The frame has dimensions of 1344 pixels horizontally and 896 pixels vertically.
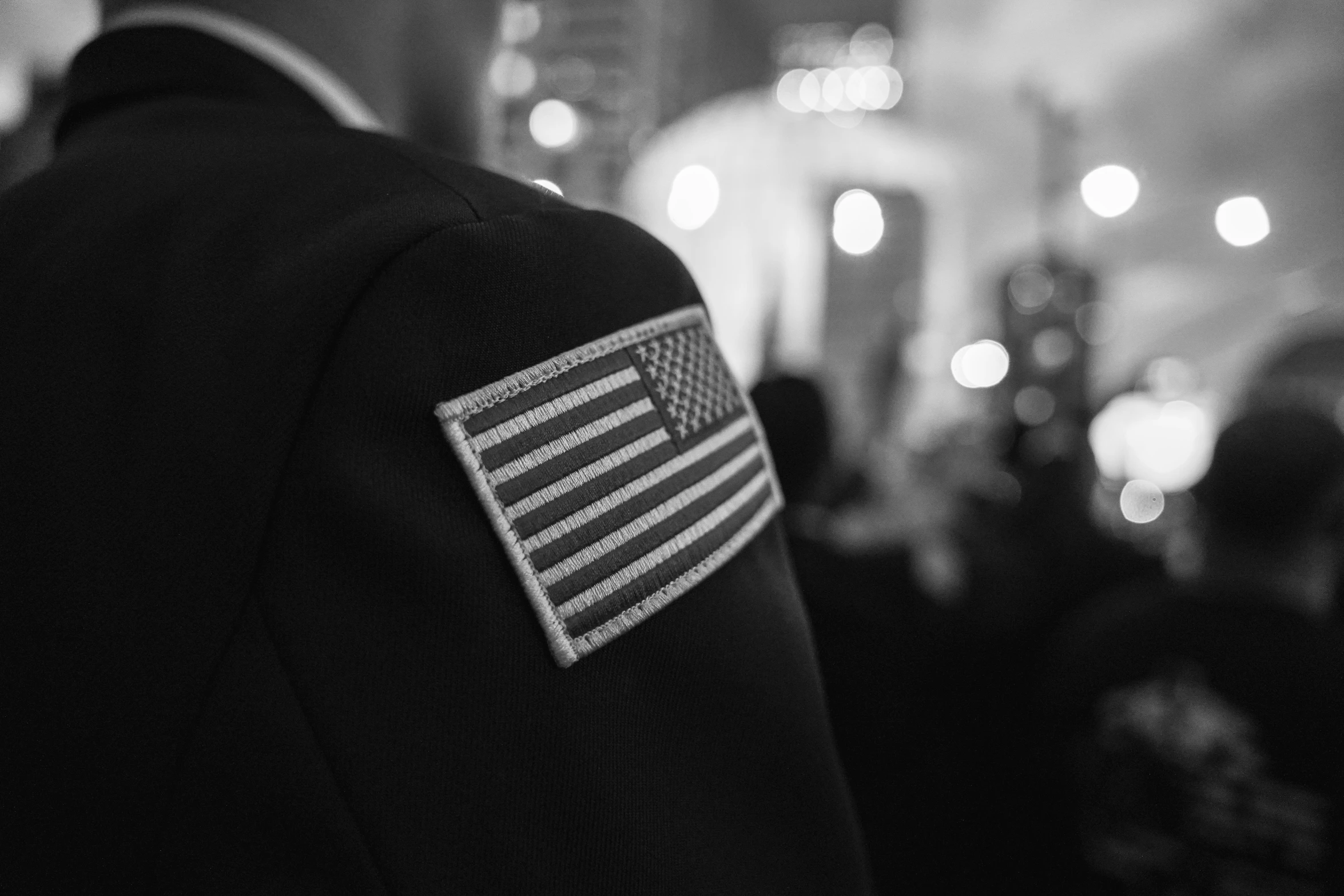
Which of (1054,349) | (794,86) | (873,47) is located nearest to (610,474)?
(1054,349)

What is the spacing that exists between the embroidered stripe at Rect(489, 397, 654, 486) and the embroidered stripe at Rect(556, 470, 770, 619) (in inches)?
2.7

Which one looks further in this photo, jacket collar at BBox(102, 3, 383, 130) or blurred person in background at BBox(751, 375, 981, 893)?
blurred person in background at BBox(751, 375, 981, 893)

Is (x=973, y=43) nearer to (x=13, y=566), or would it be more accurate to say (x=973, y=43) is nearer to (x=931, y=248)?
(x=931, y=248)

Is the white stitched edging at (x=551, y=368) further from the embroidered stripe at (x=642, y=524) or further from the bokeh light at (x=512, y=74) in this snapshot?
the bokeh light at (x=512, y=74)

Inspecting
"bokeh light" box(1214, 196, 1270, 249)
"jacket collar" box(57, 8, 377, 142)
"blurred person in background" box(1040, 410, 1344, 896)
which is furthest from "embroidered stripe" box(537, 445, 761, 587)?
"bokeh light" box(1214, 196, 1270, 249)

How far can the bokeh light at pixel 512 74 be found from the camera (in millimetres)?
863

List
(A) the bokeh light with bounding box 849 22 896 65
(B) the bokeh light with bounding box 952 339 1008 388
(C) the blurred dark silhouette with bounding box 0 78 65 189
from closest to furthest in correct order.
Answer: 1. (C) the blurred dark silhouette with bounding box 0 78 65 189
2. (B) the bokeh light with bounding box 952 339 1008 388
3. (A) the bokeh light with bounding box 849 22 896 65

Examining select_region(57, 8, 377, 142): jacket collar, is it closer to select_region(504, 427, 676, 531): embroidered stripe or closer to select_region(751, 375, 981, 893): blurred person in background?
select_region(504, 427, 676, 531): embroidered stripe

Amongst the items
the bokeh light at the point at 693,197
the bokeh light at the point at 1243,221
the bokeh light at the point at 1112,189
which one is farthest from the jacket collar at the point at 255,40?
the bokeh light at the point at 1243,221

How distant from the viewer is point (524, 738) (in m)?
0.45

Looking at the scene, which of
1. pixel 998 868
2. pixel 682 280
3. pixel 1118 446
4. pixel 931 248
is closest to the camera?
pixel 682 280

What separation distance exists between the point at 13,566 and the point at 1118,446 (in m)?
7.34

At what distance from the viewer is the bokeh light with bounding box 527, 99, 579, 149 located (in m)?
5.70

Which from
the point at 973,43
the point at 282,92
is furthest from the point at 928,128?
the point at 282,92
